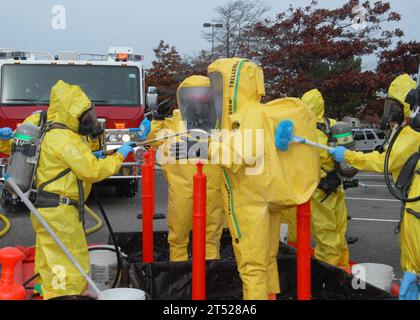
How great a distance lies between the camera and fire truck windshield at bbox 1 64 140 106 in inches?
347

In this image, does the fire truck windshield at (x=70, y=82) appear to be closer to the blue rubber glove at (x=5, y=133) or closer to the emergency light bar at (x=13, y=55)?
the emergency light bar at (x=13, y=55)

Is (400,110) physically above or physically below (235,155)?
above

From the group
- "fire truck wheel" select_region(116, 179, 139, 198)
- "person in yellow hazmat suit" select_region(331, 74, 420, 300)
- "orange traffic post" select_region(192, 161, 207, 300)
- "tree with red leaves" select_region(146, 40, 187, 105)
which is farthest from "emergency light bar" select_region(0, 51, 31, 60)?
"tree with red leaves" select_region(146, 40, 187, 105)

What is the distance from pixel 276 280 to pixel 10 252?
192 centimetres

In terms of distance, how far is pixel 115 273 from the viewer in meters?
4.93

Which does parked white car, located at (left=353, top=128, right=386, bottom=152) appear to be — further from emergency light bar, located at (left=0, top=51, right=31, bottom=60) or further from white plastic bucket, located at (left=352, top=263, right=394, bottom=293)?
white plastic bucket, located at (left=352, top=263, right=394, bottom=293)

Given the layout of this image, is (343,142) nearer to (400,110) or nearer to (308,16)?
(400,110)

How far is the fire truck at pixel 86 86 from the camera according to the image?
28.8 feet

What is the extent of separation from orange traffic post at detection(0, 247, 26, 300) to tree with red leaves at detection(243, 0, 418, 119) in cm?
1400

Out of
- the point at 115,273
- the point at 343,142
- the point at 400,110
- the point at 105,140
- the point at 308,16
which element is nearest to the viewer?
the point at 400,110

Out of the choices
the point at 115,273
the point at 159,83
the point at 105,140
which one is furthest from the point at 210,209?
the point at 159,83

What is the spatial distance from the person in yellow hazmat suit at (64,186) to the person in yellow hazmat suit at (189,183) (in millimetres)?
912

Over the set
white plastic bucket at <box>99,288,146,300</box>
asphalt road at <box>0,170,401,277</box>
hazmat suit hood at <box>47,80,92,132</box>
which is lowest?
asphalt road at <box>0,170,401,277</box>

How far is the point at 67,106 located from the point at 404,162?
2483 mm
